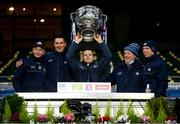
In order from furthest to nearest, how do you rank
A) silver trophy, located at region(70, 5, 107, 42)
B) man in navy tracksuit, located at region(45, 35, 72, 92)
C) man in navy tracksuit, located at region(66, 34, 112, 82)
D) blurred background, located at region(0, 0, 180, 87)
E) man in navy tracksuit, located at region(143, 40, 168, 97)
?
blurred background, located at region(0, 0, 180, 87)
man in navy tracksuit, located at region(45, 35, 72, 92)
silver trophy, located at region(70, 5, 107, 42)
man in navy tracksuit, located at region(143, 40, 168, 97)
man in navy tracksuit, located at region(66, 34, 112, 82)

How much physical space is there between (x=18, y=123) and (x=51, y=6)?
15.0 metres

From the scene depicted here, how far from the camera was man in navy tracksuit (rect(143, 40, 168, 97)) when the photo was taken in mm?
8961

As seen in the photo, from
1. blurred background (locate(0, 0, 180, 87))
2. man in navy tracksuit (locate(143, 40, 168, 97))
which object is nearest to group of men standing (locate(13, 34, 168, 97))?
man in navy tracksuit (locate(143, 40, 168, 97))

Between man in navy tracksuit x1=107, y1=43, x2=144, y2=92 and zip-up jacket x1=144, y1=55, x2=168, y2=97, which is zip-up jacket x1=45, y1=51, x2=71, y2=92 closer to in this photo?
man in navy tracksuit x1=107, y1=43, x2=144, y2=92

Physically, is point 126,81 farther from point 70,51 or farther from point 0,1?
point 0,1

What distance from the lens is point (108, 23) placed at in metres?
21.3

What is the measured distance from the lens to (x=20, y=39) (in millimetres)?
21703

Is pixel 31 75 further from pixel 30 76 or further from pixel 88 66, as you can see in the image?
pixel 88 66

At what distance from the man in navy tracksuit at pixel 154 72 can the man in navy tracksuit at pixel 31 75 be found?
159 cm

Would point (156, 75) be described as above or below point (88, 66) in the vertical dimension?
below

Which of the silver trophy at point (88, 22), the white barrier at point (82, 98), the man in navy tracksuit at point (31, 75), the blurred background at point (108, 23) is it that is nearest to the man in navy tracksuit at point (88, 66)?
the silver trophy at point (88, 22)

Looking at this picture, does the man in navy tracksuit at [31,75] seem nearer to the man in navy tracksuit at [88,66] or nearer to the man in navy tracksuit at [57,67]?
the man in navy tracksuit at [57,67]

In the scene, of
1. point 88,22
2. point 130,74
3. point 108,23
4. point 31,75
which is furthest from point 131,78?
point 108,23

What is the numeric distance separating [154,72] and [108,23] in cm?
1228
